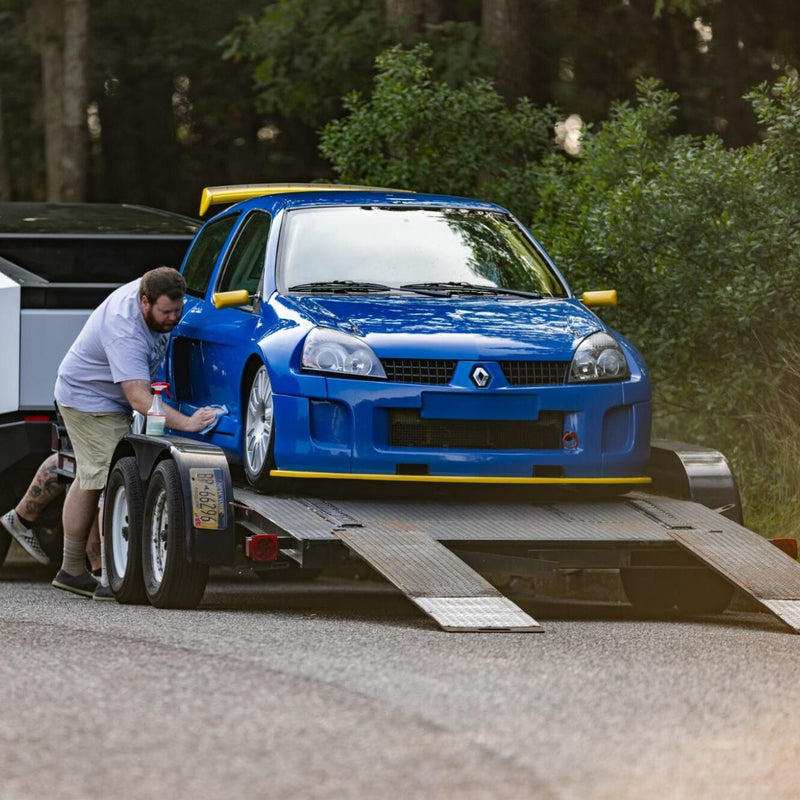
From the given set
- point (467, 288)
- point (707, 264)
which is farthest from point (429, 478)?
point (707, 264)

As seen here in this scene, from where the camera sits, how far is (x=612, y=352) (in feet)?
32.0

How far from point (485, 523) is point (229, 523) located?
1.25 metres

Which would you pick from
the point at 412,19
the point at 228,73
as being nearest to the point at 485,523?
the point at 412,19

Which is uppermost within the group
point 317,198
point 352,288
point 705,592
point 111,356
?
point 317,198

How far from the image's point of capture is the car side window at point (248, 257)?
1044cm

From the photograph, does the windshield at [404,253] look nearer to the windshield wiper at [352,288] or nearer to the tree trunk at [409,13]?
the windshield wiper at [352,288]

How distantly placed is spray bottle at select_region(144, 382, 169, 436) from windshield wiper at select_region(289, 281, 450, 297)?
0.90m

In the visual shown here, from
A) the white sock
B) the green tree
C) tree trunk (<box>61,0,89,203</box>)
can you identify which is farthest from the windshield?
tree trunk (<box>61,0,89,203</box>)

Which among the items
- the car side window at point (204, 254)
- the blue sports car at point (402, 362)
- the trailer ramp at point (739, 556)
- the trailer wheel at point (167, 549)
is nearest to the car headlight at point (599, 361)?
the blue sports car at point (402, 362)

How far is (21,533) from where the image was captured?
12.1 m

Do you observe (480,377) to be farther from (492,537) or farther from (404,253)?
(404,253)

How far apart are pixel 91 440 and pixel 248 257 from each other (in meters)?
1.36

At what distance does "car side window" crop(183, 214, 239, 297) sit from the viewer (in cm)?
1124

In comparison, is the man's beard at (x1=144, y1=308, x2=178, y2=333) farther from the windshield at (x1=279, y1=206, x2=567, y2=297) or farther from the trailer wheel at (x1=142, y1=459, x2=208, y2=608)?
the trailer wheel at (x1=142, y1=459, x2=208, y2=608)
